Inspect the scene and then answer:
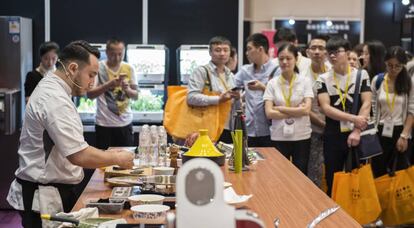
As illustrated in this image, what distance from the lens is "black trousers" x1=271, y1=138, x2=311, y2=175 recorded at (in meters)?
5.12

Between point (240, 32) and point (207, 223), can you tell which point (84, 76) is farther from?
point (240, 32)

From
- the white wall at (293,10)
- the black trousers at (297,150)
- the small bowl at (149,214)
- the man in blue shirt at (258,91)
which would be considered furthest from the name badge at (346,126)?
the white wall at (293,10)

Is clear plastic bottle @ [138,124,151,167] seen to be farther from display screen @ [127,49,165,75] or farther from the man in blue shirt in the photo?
display screen @ [127,49,165,75]

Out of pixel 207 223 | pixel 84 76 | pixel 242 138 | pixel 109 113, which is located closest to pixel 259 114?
pixel 109 113

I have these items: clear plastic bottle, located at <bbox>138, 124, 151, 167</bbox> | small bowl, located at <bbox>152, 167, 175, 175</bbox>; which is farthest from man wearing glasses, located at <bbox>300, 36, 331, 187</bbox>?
small bowl, located at <bbox>152, 167, 175, 175</bbox>

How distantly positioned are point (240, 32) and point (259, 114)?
1855mm

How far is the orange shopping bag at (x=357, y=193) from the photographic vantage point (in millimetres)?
4785

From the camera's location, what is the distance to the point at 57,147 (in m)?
2.92

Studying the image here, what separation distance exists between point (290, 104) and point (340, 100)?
42 centimetres

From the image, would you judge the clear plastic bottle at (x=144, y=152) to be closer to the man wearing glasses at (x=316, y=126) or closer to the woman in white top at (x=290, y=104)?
the woman in white top at (x=290, y=104)

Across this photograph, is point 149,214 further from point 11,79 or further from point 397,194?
point 11,79

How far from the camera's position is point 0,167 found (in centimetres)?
623

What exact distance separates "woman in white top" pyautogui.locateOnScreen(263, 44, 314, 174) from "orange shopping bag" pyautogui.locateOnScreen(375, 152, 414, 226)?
853 mm

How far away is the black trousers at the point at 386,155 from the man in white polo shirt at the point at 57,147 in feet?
10.7
